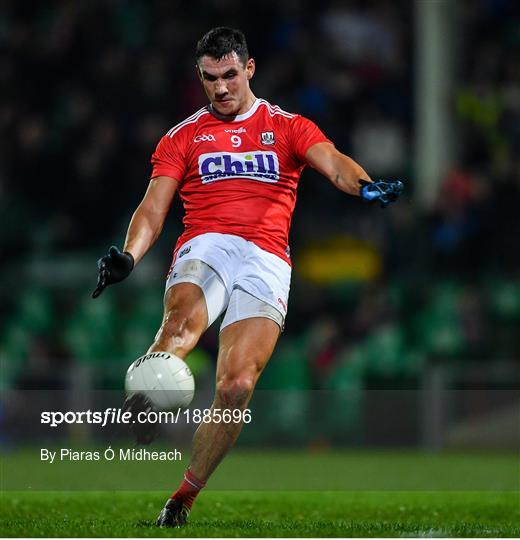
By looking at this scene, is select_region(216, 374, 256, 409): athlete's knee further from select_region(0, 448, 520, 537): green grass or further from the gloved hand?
the gloved hand

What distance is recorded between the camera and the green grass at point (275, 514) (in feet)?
25.3

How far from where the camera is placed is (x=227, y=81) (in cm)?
824

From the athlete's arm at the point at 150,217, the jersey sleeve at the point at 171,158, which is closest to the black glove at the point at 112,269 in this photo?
the athlete's arm at the point at 150,217

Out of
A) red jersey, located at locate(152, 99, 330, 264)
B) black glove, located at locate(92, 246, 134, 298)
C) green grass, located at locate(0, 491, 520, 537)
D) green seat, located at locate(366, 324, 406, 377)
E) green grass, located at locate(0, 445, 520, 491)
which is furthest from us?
green seat, located at locate(366, 324, 406, 377)

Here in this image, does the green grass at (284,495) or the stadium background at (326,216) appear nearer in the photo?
the green grass at (284,495)

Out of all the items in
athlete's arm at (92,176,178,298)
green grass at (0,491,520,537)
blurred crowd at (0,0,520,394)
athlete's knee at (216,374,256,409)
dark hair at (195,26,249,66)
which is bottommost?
green grass at (0,491,520,537)

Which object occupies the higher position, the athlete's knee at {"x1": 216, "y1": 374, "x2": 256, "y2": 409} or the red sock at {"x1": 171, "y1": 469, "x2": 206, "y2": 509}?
the athlete's knee at {"x1": 216, "y1": 374, "x2": 256, "y2": 409}

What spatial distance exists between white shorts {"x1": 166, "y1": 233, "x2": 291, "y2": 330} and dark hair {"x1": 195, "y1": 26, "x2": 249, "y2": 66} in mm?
1023

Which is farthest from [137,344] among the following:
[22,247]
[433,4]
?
[433,4]

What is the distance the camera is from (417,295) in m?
16.2

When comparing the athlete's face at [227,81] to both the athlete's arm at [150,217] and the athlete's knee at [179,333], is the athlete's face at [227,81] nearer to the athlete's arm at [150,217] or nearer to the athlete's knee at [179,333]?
the athlete's arm at [150,217]

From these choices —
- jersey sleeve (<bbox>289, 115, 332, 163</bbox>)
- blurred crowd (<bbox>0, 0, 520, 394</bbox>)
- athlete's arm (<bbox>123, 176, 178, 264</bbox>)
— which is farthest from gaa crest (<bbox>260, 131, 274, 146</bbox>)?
blurred crowd (<bbox>0, 0, 520, 394</bbox>)

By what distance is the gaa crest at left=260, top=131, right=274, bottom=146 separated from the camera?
830 cm

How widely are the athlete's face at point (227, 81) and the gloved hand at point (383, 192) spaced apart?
1216 millimetres
